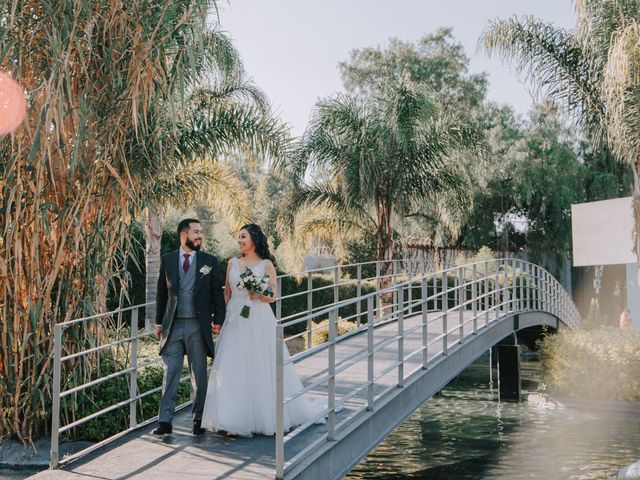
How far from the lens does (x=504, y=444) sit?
1184cm

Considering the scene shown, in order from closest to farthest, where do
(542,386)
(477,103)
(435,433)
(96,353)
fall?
(96,353) < (435,433) < (542,386) < (477,103)

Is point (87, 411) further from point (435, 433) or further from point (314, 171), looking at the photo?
point (314, 171)

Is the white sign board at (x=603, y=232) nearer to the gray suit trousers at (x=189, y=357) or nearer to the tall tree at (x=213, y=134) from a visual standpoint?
the tall tree at (x=213, y=134)

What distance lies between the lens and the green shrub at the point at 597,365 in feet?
47.4

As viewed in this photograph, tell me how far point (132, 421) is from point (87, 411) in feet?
3.57

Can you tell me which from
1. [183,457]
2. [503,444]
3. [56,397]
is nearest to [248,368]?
[183,457]

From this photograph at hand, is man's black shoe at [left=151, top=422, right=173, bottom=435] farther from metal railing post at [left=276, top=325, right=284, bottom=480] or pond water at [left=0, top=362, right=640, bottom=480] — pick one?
metal railing post at [left=276, top=325, right=284, bottom=480]

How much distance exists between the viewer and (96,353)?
7.71m

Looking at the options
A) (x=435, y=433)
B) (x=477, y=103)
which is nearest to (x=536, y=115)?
(x=477, y=103)

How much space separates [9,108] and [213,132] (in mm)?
Answer: 7507

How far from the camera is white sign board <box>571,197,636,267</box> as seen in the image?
24219 mm

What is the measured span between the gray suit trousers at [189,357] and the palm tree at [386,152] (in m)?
11.2

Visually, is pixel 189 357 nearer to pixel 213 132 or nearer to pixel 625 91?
pixel 213 132

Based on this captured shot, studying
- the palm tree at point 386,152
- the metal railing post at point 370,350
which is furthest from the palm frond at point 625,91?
the metal railing post at point 370,350
